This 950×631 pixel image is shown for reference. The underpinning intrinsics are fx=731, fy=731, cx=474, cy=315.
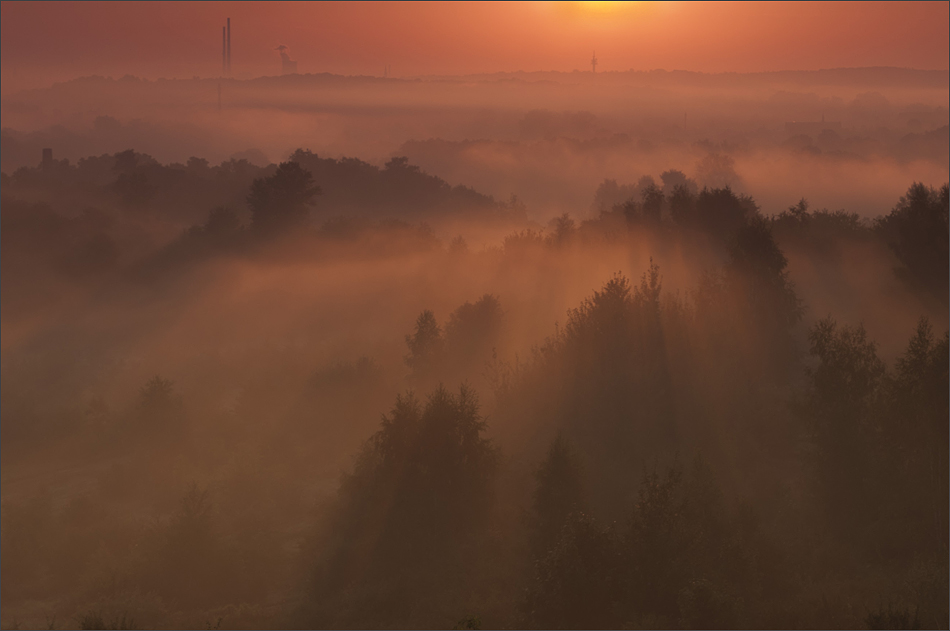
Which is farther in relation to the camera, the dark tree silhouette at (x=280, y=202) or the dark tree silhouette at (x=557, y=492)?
the dark tree silhouette at (x=280, y=202)

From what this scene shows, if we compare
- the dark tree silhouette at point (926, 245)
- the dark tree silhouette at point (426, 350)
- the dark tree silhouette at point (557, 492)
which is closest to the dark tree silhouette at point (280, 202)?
the dark tree silhouette at point (426, 350)

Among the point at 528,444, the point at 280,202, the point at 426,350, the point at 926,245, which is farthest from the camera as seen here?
the point at 280,202

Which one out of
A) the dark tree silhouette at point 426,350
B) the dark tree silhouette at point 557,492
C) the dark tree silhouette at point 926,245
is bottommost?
the dark tree silhouette at point 557,492

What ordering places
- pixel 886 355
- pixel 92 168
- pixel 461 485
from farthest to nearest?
pixel 92 168
pixel 886 355
pixel 461 485

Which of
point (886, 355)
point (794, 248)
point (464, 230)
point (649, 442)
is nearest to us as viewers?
point (649, 442)

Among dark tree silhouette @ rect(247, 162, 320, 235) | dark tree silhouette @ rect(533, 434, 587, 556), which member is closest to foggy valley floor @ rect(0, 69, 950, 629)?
dark tree silhouette @ rect(533, 434, 587, 556)

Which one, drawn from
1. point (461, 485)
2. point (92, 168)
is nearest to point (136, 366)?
point (461, 485)

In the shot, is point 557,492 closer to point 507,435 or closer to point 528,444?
point 528,444

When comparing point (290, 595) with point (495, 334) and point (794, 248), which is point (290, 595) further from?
point (794, 248)

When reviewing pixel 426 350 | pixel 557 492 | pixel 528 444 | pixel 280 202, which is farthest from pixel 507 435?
pixel 280 202

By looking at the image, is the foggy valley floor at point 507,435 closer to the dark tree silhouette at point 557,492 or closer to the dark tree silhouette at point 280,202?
the dark tree silhouette at point 557,492

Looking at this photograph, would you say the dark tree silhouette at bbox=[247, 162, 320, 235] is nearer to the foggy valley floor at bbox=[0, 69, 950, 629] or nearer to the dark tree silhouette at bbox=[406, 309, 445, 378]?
the foggy valley floor at bbox=[0, 69, 950, 629]
